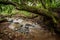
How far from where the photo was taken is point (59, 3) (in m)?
5.97

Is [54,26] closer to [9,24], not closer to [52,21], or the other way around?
[52,21]

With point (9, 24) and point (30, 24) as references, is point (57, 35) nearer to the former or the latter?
point (30, 24)

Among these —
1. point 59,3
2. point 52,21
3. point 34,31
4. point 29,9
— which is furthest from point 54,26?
point 59,3

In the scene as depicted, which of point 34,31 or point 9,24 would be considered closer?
point 34,31

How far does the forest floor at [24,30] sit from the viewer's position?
450cm

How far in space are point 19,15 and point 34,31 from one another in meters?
1.69

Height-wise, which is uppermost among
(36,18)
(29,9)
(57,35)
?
(29,9)

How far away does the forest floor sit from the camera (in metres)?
4.50

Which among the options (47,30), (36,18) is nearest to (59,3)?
(36,18)

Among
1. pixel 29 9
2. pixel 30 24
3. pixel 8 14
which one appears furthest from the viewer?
pixel 8 14

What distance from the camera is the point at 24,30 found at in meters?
4.82

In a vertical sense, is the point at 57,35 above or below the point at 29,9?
below

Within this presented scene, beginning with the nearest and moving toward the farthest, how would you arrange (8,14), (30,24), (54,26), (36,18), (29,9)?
(29,9) < (54,26) < (30,24) < (36,18) < (8,14)

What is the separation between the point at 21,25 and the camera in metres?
5.18
